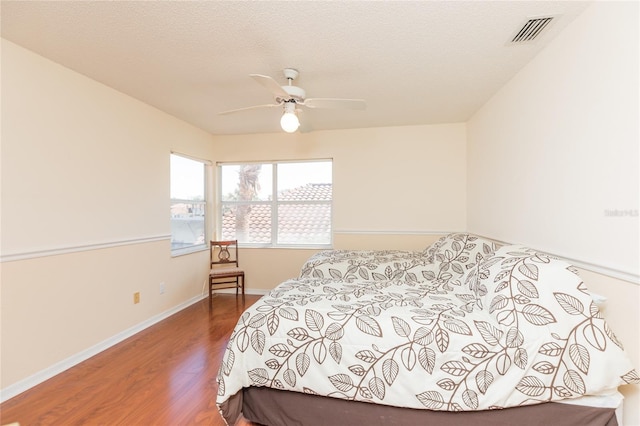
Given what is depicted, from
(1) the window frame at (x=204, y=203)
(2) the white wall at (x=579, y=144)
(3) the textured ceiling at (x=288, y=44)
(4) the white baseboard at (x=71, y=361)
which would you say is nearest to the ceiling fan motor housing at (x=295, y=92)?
(3) the textured ceiling at (x=288, y=44)

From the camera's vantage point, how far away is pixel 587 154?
5.41 feet

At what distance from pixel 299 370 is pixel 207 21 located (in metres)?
2.11

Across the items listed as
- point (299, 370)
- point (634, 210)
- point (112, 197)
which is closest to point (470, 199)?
point (634, 210)

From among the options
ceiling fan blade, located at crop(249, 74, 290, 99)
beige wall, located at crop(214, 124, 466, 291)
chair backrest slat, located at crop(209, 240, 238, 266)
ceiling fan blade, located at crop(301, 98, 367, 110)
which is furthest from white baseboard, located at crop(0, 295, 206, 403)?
ceiling fan blade, located at crop(301, 98, 367, 110)

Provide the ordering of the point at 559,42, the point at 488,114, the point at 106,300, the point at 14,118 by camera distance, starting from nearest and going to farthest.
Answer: the point at 559,42, the point at 14,118, the point at 106,300, the point at 488,114

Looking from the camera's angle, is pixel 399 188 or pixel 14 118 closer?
pixel 14 118

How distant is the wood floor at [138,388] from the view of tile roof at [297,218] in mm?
1732

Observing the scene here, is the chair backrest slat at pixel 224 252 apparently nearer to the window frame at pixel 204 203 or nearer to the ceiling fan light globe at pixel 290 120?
the window frame at pixel 204 203

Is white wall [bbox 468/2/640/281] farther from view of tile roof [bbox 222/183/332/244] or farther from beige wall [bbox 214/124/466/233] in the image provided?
view of tile roof [bbox 222/183/332/244]

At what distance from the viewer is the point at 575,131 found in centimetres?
174

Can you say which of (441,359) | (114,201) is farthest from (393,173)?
(114,201)

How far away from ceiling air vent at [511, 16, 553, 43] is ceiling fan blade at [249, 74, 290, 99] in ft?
5.28

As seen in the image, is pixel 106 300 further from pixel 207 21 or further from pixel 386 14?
pixel 386 14

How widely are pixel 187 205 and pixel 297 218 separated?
155 cm
